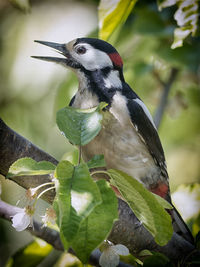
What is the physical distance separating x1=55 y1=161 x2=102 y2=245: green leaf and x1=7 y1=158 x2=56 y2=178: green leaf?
0.34 feet

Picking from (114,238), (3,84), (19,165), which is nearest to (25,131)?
(3,84)

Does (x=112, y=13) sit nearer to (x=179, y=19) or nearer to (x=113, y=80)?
(x=179, y=19)

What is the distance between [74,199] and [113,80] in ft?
5.00

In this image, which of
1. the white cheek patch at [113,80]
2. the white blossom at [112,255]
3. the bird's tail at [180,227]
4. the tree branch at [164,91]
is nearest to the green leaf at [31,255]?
the white blossom at [112,255]

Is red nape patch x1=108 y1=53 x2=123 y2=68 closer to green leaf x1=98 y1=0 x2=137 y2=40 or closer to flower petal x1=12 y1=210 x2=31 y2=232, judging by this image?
green leaf x1=98 y1=0 x2=137 y2=40

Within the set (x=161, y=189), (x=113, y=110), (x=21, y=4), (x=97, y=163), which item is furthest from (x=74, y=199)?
(x=161, y=189)

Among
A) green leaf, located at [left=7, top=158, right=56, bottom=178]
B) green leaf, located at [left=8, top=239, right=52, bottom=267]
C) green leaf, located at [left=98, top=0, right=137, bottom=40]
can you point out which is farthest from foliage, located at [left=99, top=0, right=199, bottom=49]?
green leaf, located at [left=8, top=239, right=52, bottom=267]

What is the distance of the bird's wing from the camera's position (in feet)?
8.38

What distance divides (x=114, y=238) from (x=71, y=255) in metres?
0.70

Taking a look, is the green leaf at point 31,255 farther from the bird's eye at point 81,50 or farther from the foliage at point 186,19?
the foliage at point 186,19

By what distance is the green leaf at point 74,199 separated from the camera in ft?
3.88

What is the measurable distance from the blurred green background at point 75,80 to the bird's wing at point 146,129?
27 centimetres

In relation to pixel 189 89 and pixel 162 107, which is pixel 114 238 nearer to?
pixel 162 107

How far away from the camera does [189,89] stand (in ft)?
13.3
